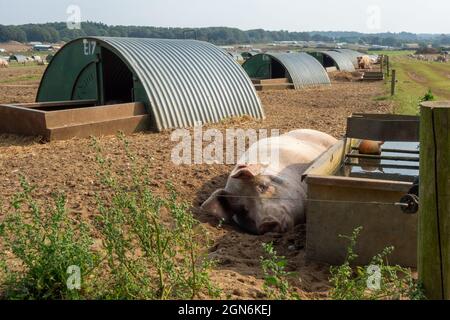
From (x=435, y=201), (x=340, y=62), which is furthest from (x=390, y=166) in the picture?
(x=340, y=62)

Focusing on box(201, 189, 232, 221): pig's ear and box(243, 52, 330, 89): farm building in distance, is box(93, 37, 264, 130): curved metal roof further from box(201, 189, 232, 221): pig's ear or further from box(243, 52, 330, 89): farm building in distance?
box(243, 52, 330, 89): farm building in distance

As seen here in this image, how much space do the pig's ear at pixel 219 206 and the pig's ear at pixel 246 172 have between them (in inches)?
12.7

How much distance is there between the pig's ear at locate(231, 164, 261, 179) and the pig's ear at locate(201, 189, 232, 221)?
322mm

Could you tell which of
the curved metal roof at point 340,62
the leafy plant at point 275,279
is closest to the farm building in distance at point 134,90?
the leafy plant at point 275,279

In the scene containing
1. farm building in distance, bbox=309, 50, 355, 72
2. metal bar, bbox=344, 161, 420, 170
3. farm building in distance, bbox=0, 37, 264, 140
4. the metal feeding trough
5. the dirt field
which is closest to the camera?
the dirt field

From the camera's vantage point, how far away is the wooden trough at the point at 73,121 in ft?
34.4

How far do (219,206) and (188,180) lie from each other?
1481 millimetres

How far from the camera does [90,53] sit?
13.6m

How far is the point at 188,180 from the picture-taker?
764 cm

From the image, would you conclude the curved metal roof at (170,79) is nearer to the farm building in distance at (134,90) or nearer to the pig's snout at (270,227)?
the farm building in distance at (134,90)

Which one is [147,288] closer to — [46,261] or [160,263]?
[160,263]

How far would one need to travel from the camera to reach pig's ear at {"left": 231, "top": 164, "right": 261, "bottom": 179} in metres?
5.94

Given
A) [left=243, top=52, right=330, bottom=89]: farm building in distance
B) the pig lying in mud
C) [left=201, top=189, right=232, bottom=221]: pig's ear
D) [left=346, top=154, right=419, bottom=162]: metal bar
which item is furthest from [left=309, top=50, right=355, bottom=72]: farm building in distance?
[left=201, top=189, right=232, bottom=221]: pig's ear
